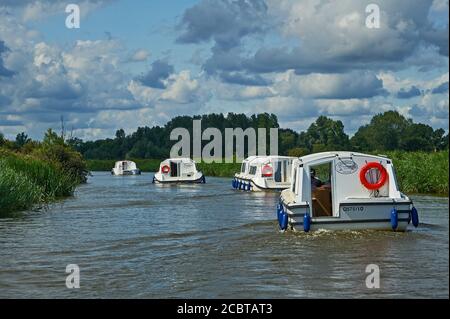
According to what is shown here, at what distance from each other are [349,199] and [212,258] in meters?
4.53

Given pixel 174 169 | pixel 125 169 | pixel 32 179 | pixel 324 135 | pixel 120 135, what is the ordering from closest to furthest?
pixel 32 179 → pixel 174 169 → pixel 125 169 → pixel 324 135 → pixel 120 135

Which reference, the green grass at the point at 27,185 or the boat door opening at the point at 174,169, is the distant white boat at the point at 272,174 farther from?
the boat door opening at the point at 174,169

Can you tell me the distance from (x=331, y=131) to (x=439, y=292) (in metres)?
102

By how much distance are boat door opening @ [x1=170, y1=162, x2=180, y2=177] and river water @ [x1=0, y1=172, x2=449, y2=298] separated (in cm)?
3120

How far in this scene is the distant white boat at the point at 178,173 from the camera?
54.6 m

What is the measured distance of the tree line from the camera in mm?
97625

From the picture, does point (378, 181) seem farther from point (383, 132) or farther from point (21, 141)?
point (383, 132)

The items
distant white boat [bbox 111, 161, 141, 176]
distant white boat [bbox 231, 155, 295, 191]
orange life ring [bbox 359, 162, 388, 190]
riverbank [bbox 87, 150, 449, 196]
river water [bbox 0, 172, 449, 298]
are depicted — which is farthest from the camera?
distant white boat [bbox 111, 161, 141, 176]

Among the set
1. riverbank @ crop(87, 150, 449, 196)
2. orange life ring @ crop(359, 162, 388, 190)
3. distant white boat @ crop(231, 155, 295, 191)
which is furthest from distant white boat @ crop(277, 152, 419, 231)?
distant white boat @ crop(231, 155, 295, 191)

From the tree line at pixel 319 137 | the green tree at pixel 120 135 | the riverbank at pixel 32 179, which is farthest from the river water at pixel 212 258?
the green tree at pixel 120 135

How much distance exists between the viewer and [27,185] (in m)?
28.1

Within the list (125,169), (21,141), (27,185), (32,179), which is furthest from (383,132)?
(27,185)

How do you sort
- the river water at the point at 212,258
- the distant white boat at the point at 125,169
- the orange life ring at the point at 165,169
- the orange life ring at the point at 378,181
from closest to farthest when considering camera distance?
the river water at the point at 212,258, the orange life ring at the point at 378,181, the orange life ring at the point at 165,169, the distant white boat at the point at 125,169

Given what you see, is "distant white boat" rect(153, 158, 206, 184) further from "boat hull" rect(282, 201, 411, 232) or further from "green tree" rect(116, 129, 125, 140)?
"green tree" rect(116, 129, 125, 140)
